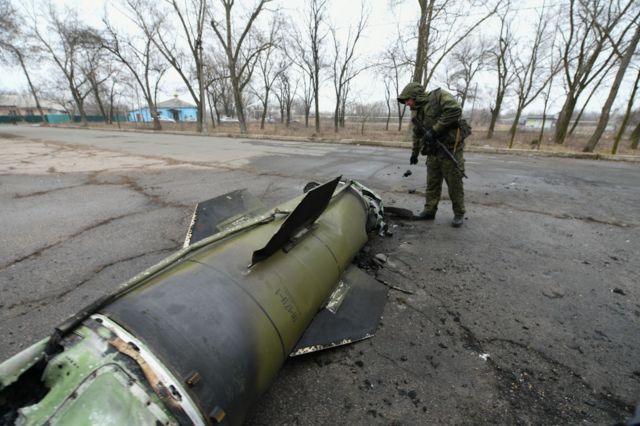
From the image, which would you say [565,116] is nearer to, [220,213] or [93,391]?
[220,213]

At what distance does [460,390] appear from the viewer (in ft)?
5.26

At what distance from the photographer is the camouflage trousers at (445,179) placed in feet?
12.1

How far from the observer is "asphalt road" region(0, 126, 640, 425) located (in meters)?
1.55

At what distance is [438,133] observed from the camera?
11.8ft

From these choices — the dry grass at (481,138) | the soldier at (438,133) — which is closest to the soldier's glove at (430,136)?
the soldier at (438,133)

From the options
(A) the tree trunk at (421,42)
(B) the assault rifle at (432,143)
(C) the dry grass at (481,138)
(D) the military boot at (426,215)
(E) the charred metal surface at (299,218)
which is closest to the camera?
Result: (E) the charred metal surface at (299,218)

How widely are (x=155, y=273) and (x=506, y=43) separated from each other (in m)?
29.0

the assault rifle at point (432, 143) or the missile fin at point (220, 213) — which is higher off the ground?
the assault rifle at point (432, 143)

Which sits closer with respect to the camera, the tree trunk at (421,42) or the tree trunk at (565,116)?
the tree trunk at (421,42)

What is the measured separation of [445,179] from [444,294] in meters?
1.88

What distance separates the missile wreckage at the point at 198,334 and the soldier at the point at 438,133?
2366 millimetres

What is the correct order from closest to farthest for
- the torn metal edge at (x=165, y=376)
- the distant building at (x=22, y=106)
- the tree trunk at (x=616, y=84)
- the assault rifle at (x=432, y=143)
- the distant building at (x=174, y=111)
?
the torn metal edge at (x=165, y=376), the assault rifle at (x=432, y=143), the tree trunk at (x=616, y=84), the distant building at (x=22, y=106), the distant building at (x=174, y=111)

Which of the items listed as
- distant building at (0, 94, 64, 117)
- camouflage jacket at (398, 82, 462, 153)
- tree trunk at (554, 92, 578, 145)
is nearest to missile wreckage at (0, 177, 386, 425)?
camouflage jacket at (398, 82, 462, 153)

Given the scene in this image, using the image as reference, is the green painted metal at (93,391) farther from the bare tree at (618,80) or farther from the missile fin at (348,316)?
the bare tree at (618,80)
